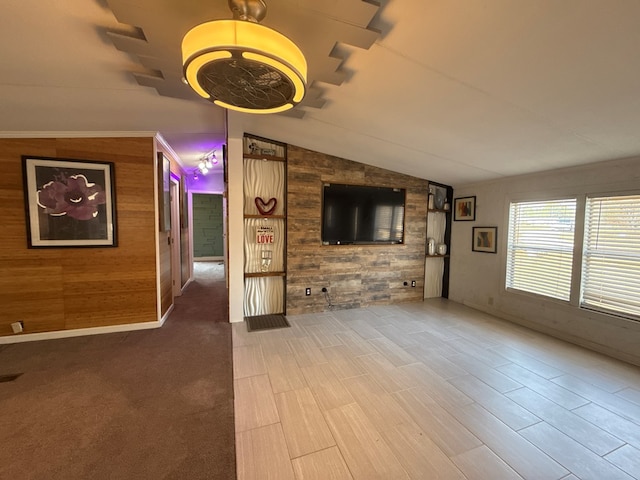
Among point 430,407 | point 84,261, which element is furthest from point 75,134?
point 430,407

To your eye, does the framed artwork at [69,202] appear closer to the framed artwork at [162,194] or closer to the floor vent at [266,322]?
the framed artwork at [162,194]

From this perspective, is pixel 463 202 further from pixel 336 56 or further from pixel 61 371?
pixel 61 371

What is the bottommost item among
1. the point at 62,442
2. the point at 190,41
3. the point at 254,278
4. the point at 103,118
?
the point at 62,442

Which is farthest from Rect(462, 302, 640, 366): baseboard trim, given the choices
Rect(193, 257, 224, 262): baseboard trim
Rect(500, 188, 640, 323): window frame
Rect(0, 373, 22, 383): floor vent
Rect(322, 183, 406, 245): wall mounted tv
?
Rect(193, 257, 224, 262): baseboard trim

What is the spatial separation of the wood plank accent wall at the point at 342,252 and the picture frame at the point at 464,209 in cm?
62

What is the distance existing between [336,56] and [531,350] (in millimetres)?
3623

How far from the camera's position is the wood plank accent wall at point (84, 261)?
111 inches

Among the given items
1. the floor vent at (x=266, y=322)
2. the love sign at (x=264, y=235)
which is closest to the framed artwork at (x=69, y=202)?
the love sign at (x=264, y=235)

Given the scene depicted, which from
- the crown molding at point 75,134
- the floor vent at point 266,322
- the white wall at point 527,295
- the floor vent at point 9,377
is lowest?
the floor vent at point 9,377

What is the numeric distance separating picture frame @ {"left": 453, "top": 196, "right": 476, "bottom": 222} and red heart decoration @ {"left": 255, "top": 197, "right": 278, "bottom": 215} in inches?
132

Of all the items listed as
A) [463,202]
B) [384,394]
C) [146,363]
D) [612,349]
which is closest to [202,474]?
[384,394]

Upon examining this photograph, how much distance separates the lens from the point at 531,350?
294cm

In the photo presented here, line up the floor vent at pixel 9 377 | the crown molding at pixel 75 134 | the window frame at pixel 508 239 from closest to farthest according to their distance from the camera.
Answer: the floor vent at pixel 9 377 < the crown molding at pixel 75 134 < the window frame at pixel 508 239

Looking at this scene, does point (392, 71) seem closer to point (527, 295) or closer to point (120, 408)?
point (120, 408)
